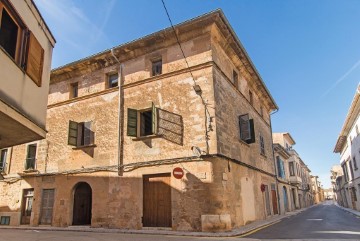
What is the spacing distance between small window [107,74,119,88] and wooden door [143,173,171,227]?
5287mm

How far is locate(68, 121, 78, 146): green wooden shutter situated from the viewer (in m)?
13.8

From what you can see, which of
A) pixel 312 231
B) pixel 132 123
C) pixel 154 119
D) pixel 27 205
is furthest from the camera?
pixel 27 205

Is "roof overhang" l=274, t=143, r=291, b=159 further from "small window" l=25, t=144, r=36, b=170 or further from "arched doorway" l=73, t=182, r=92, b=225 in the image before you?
"small window" l=25, t=144, r=36, b=170

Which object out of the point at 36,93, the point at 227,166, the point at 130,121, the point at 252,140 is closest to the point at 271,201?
the point at 252,140

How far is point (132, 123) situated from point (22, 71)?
6853 millimetres

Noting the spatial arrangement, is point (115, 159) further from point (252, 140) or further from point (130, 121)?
point (252, 140)

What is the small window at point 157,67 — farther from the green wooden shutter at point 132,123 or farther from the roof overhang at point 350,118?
the roof overhang at point 350,118

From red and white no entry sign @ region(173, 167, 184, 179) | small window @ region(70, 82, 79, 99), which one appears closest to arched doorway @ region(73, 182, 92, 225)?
small window @ region(70, 82, 79, 99)

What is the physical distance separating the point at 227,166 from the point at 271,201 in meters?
8.87

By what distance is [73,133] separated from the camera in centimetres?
1403

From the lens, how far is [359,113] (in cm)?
2042

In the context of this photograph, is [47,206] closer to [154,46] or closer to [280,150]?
[154,46]

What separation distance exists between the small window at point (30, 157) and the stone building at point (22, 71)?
9335mm

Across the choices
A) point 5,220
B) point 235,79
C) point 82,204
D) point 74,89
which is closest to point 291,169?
point 235,79
